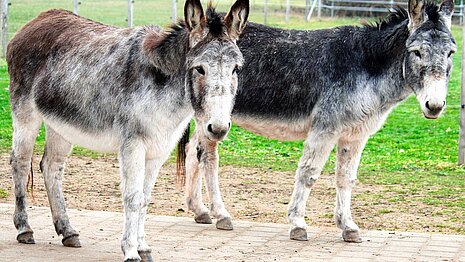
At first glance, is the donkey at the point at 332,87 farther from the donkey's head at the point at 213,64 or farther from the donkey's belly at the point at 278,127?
the donkey's head at the point at 213,64

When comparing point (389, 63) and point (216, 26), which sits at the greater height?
point (216, 26)

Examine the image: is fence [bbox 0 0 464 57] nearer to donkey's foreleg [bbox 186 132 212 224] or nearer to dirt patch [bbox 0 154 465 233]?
dirt patch [bbox 0 154 465 233]

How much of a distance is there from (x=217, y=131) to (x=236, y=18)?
861 millimetres

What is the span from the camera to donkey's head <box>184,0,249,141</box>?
5898mm

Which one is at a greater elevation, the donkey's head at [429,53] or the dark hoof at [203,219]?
the donkey's head at [429,53]

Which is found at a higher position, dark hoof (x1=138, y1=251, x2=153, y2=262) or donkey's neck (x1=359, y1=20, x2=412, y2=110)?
donkey's neck (x1=359, y1=20, x2=412, y2=110)

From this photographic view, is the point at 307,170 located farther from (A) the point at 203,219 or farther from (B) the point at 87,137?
(B) the point at 87,137

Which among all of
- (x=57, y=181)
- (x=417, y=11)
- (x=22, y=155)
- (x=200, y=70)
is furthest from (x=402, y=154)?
(x=200, y=70)

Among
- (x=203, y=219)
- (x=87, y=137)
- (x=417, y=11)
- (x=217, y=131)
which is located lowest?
(x=203, y=219)

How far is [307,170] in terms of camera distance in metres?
8.06

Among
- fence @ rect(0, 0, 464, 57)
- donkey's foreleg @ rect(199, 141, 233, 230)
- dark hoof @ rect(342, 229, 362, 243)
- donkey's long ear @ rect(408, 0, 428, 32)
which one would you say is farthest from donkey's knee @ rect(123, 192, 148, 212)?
fence @ rect(0, 0, 464, 57)

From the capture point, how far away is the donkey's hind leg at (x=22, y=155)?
739cm

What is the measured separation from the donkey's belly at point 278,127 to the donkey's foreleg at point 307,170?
0.22 metres

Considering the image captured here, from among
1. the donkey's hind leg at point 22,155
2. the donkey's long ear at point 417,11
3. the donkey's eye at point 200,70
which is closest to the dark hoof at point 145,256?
the donkey's hind leg at point 22,155
